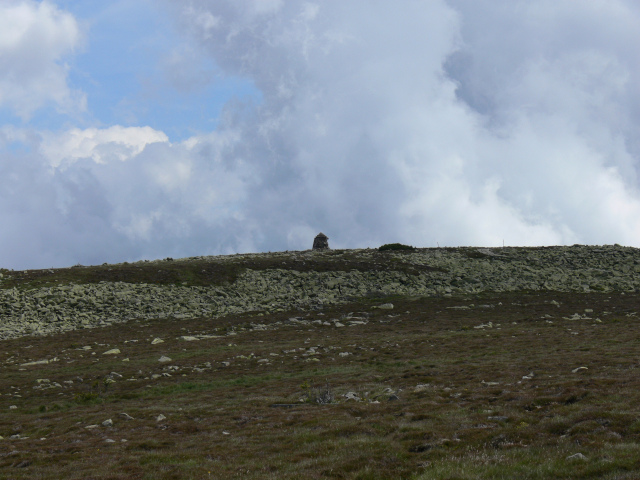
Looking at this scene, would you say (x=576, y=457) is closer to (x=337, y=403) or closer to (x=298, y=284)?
(x=337, y=403)

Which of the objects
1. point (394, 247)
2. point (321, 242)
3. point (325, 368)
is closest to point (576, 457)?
point (325, 368)

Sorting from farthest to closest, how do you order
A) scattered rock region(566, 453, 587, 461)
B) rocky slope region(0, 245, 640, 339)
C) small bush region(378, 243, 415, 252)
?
small bush region(378, 243, 415, 252)
rocky slope region(0, 245, 640, 339)
scattered rock region(566, 453, 587, 461)

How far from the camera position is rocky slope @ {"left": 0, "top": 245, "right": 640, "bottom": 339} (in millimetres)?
52406

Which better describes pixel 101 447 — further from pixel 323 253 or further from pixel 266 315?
pixel 323 253

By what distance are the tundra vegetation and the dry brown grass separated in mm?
109

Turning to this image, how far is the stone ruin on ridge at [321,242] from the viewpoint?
3541 inches

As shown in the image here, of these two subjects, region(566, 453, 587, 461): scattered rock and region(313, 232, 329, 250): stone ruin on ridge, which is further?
region(313, 232, 329, 250): stone ruin on ridge

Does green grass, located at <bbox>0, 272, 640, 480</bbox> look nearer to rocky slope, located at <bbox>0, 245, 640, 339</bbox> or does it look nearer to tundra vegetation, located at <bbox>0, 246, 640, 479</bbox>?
tundra vegetation, located at <bbox>0, 246, 640, 479</bbox>

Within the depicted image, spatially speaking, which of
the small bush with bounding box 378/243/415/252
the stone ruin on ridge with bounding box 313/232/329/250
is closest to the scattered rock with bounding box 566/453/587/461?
the small bush with bounding box 378/243/415/252

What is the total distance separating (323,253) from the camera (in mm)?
78250

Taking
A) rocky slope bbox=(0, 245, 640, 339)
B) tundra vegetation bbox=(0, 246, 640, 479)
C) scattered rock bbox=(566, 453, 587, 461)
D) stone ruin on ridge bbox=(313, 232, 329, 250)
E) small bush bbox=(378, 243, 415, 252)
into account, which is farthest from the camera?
stone ruin on ridge bbox=(313, 232, 329, 250)

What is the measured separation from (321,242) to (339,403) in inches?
2737

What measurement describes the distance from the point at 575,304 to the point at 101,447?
1822 inches

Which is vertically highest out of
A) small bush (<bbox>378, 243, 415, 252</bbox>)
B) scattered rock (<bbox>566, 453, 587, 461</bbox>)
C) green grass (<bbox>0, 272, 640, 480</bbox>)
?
small bush (<bbox>378, 243, 415, 252</bbox>)
